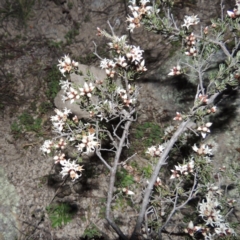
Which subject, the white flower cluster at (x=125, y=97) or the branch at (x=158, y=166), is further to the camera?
the white flower cluster at (x=125, y=97)

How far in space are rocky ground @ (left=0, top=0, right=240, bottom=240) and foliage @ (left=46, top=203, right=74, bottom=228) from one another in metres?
0.10

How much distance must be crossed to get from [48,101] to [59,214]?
9.19 feet

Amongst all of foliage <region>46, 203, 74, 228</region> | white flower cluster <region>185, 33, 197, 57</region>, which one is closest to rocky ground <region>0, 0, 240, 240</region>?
foliage <region>46, 203, 74, 228</region>

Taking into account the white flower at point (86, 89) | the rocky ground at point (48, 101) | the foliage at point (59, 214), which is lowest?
the foliage at point (59, 214)

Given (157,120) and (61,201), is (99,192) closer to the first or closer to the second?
(61,201)

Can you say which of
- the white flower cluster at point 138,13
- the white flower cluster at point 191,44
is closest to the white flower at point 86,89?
the white flower cluster at point 138,13

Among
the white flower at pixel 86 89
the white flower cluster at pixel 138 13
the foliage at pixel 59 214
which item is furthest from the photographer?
the foliage at pixel 59 214

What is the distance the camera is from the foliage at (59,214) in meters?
5.32

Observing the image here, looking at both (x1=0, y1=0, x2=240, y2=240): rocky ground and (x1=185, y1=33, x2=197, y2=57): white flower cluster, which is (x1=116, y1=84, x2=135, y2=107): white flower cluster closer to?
(x1=185, y1=33, x2=197, y2=57): white flower cluster

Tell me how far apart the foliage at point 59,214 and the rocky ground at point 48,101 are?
0.10 meters

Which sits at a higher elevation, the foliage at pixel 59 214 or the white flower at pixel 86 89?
the white flower at pixel 86 89

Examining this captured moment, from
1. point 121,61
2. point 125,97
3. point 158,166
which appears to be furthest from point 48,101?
point 158,166

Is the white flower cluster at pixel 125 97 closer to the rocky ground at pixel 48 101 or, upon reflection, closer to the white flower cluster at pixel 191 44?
the white flower cluster at pixel 191 44

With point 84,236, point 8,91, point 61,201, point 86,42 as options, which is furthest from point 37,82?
point 84,236
